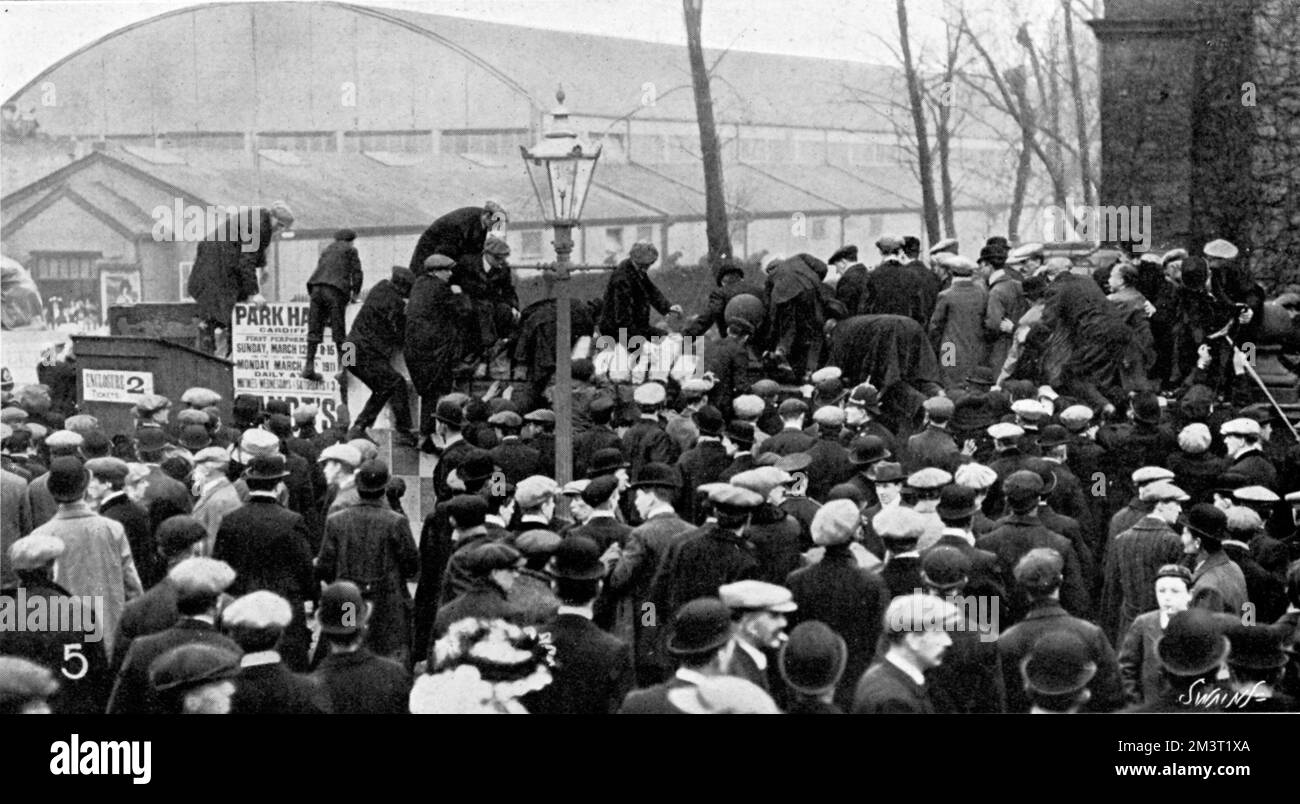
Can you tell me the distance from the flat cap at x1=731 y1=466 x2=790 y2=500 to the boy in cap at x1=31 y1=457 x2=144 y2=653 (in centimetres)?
325

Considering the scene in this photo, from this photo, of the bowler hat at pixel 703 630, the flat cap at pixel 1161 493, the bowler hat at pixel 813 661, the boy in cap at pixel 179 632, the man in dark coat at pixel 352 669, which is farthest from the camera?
the flat cap at pixel 1161 493

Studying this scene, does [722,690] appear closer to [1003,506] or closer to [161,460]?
[1003,506]

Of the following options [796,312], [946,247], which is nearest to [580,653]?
[796,312]

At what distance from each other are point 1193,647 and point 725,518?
7.99 ft

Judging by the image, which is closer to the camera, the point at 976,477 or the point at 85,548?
the point at 85,548

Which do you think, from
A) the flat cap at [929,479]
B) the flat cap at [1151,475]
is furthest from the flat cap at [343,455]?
the flat cap at [1151,475]

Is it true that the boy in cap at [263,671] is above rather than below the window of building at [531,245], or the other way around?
below

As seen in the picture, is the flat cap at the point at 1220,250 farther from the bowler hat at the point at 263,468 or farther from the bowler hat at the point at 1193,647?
the bowler hat at the point at 263,468

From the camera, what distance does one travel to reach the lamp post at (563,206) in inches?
392

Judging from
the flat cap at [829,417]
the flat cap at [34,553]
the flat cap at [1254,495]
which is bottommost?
the flat cap at [34,553]

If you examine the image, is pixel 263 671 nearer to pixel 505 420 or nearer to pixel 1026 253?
pixel 505 420

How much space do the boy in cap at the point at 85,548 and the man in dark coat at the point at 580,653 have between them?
110 inches

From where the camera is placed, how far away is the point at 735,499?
27.3ft
